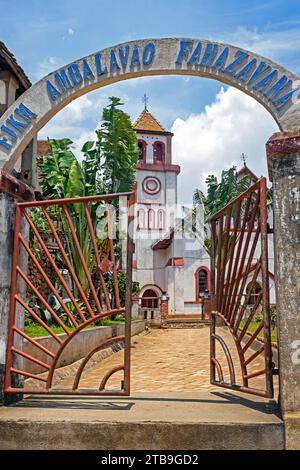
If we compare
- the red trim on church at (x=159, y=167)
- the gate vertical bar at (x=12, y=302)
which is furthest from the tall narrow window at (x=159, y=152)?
the gate vertical bar at (x=12, y=302)

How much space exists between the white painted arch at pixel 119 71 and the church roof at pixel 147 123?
94.2 ft

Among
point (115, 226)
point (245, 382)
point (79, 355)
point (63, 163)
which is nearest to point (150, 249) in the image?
point (115, 226)

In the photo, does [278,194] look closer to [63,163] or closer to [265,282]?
[265,282]

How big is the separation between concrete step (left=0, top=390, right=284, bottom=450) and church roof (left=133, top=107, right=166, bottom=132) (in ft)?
100

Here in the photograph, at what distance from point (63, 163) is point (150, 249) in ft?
57.8

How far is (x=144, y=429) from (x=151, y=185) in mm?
29633

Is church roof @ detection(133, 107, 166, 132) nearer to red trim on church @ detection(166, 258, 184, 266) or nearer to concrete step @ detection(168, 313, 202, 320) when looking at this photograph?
red trim on church @ detection(166, 258, 184, 266)

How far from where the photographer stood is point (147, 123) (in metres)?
34.1

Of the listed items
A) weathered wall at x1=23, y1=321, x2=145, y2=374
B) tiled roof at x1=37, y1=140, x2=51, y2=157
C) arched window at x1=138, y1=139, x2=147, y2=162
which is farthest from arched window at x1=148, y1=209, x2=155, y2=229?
weathered wall at x1=23, y1=321, x2=145, y2=374

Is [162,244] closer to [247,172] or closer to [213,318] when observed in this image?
[247,172]

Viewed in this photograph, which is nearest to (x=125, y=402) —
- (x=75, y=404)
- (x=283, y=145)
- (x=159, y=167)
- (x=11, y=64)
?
(x=75, y=404)

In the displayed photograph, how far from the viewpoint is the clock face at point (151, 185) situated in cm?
3228

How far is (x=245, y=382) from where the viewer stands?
13.0 ft
